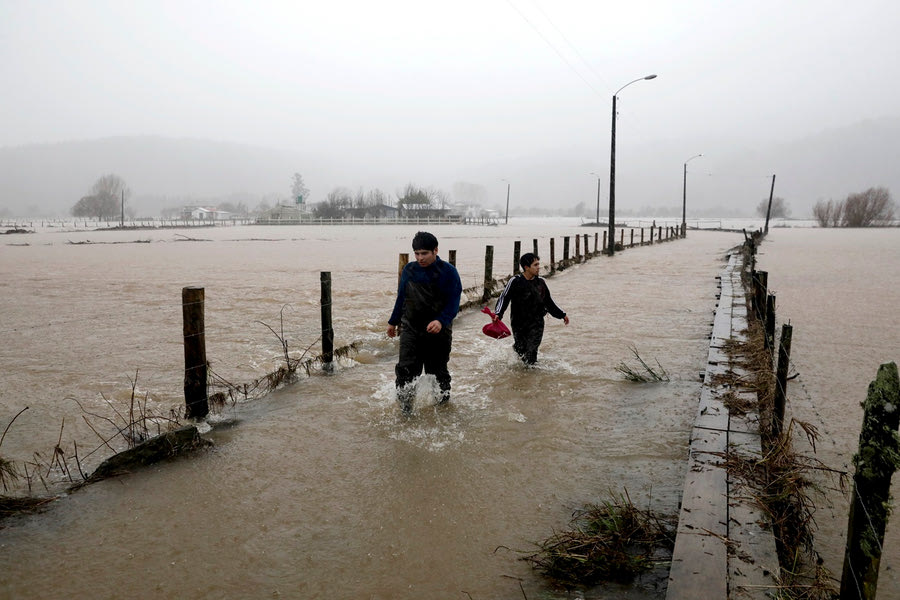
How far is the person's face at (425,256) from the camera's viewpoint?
5.99 meters

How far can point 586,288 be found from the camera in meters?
17.8

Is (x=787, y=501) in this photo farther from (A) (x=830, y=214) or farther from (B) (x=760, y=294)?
(A) (x=830, y=214)

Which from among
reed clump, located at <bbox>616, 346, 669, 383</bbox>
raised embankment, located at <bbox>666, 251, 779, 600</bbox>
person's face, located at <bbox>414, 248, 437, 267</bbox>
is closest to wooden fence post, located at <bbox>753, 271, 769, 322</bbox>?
reed clump, located at <bbox>616, 346, 669, 383</bbox>

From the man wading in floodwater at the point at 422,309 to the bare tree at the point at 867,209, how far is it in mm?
111589

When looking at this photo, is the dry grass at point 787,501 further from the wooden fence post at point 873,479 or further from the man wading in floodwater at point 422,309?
the man wading in floodwater at point 422,309

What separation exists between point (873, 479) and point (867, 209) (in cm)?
11565

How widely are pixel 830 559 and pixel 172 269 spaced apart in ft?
81.1

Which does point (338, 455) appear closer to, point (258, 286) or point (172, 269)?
point (258, 286)

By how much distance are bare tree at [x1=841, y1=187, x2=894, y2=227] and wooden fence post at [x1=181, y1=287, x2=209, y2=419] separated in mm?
113050

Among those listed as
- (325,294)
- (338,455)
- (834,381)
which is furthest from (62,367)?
(834,381)

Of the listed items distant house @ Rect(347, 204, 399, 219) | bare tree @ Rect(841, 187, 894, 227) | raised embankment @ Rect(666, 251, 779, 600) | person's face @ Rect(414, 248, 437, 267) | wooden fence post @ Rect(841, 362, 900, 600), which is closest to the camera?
wooden fence post @ Rect(841, 362, 900, 600)

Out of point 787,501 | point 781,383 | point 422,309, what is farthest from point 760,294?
point 787,501

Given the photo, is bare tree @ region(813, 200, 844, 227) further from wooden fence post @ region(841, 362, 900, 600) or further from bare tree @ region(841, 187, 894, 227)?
wooden fence post @ region(841, 362, 900, 600)

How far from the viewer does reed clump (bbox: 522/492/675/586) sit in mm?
3553
